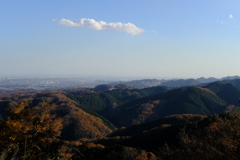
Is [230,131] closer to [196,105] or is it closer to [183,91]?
[196,105]

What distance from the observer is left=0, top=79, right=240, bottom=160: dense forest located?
12141 mm

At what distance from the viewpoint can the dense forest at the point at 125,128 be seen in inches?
478

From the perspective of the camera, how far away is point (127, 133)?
79.8 metres

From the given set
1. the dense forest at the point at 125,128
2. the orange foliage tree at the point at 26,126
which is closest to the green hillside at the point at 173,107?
the dense forest at the point at 125,128

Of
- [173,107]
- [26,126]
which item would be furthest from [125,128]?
[26,126]

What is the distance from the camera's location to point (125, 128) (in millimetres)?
85500

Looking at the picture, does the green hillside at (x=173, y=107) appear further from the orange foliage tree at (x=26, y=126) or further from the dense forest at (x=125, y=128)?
the orange foliage tree at (x=26, y=126)

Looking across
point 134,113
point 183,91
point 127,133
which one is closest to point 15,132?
point 127,133

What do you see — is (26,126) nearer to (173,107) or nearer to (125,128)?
(125,128)

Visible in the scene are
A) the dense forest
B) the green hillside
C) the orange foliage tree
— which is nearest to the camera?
the dense forest

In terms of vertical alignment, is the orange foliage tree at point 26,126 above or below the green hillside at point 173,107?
above

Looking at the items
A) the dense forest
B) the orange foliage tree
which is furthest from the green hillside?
the orange foliage tree

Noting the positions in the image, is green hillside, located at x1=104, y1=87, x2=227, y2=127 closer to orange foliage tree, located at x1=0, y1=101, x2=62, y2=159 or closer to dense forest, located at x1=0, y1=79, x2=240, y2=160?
dense forest, located at x1=0, y1=79, x2=240, y2=160

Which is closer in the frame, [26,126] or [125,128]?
[26,126]
